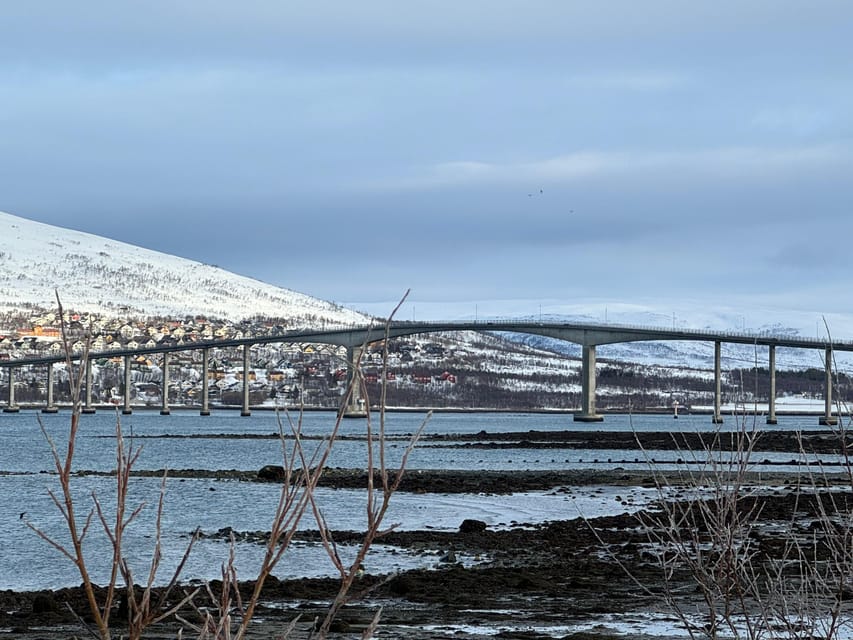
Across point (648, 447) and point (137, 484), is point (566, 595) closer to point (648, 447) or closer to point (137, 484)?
point (137, 484)

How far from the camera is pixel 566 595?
1797 centimetres

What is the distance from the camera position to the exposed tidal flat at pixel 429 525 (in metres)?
16.9

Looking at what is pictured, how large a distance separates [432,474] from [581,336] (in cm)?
7007

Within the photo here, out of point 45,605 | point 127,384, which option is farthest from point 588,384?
point 45,605

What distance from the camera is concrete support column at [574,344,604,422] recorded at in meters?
116

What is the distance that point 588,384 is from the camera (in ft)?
389

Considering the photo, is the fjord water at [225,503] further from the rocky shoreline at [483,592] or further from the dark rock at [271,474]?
the dark rock at [271,474]

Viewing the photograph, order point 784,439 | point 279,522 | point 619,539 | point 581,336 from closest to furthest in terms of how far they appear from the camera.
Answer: point 279,522
point 619,539
point 784,439
point 581,336

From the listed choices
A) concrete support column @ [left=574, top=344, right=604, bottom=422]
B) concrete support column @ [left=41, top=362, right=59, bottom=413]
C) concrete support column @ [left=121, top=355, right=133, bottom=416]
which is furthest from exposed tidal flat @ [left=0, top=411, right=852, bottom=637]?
concrete support column @ [left=41, top=362, right=59, bottom=413]

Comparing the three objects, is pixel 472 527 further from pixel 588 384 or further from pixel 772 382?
pixel 588 384

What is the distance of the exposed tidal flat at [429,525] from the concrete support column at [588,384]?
45.7 meters

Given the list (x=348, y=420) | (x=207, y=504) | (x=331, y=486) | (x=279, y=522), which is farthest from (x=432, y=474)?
(x=348, y=420)

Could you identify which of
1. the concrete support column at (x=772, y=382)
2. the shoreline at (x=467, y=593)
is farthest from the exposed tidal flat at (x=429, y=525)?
the concrete support column at (x=772, y=382)

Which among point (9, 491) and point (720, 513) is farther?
point (9, 491)
